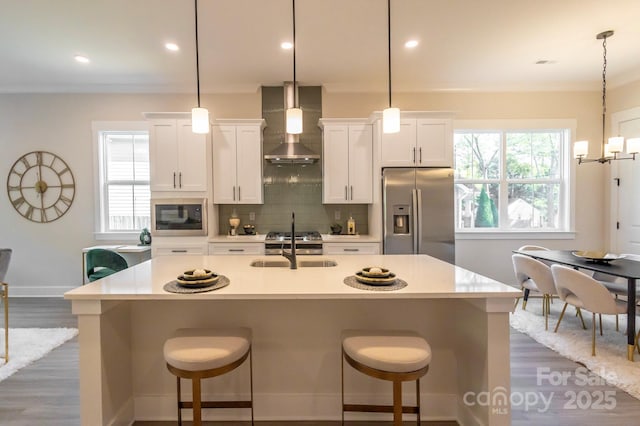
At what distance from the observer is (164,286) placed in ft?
5.54

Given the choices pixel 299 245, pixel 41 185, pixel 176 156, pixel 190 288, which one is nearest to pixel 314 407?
pixel 190 288

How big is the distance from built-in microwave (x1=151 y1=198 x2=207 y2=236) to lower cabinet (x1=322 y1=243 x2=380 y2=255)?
155cm

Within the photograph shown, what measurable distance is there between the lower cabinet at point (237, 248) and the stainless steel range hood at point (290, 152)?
1.11 metres

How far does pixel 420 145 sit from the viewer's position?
3.97 m

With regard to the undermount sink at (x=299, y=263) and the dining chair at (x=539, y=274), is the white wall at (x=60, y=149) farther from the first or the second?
the dining chair at (x=539, y=274)

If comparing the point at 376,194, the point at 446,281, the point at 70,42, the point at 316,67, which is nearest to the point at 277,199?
the point at 376,194

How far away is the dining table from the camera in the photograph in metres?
2.68

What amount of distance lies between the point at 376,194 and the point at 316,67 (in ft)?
5.73

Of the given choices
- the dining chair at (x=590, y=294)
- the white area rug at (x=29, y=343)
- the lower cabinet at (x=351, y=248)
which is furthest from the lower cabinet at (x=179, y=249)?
the dining chair at (x=590, y=294)

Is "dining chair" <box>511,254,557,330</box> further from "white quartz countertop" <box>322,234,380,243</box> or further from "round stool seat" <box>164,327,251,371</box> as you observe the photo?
"round stool seat" <box>164,327,251,371</box>

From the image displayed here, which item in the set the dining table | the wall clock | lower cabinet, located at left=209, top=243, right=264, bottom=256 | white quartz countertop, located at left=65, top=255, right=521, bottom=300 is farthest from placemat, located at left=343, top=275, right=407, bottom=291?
the wall clock

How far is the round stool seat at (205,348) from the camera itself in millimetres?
1489

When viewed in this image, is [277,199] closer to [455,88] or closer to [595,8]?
[455,88]

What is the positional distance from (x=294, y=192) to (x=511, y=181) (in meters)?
3.19
